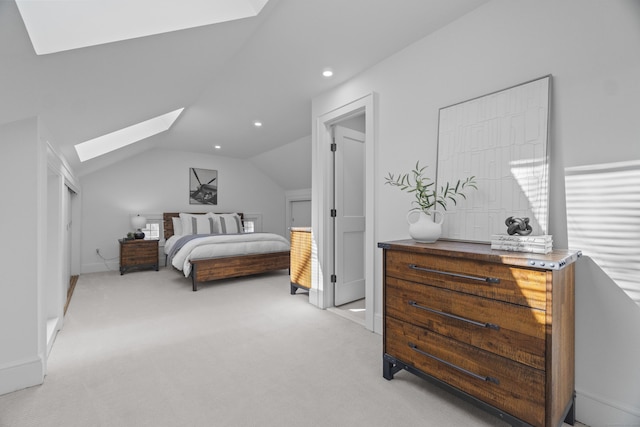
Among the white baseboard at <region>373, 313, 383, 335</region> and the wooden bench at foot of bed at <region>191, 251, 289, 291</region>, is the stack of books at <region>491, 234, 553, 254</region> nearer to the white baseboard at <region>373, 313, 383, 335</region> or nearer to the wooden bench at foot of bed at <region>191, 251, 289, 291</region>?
the white baseboard at <region>373, 313, 383, 335</region>

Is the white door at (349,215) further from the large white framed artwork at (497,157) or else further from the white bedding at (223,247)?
the white bedding at (223,247)

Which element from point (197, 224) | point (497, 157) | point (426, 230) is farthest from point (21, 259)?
point (197, 224)

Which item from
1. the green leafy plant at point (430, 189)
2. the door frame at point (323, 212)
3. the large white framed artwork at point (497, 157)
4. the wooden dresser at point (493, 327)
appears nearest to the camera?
the wooden dresser at point (493, 327)

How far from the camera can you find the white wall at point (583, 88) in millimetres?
1385

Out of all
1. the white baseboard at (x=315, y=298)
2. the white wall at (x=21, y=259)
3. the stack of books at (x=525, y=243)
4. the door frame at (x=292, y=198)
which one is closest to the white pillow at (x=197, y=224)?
the door frame at (x=292, y=198)

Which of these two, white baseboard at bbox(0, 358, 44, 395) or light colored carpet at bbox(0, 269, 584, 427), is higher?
white baseboard at bbox(0, 358, 44, 395)

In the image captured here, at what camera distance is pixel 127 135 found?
4.44m

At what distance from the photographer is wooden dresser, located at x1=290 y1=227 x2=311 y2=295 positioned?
3588mm

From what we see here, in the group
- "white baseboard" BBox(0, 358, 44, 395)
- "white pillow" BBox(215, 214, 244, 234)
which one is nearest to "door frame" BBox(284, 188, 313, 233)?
"white pillow" BBox(215, 214, 244, 234)

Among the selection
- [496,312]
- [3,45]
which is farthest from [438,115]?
[3,45]

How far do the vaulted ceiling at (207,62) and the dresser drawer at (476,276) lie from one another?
5.51 ft

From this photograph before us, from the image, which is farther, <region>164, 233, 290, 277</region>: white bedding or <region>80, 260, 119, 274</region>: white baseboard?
<region>80, 260, 119, 274</region>: white baseboard

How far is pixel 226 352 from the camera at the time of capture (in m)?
2.22

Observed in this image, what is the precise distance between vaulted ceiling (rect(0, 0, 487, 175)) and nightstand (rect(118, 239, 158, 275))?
88.9 inches
